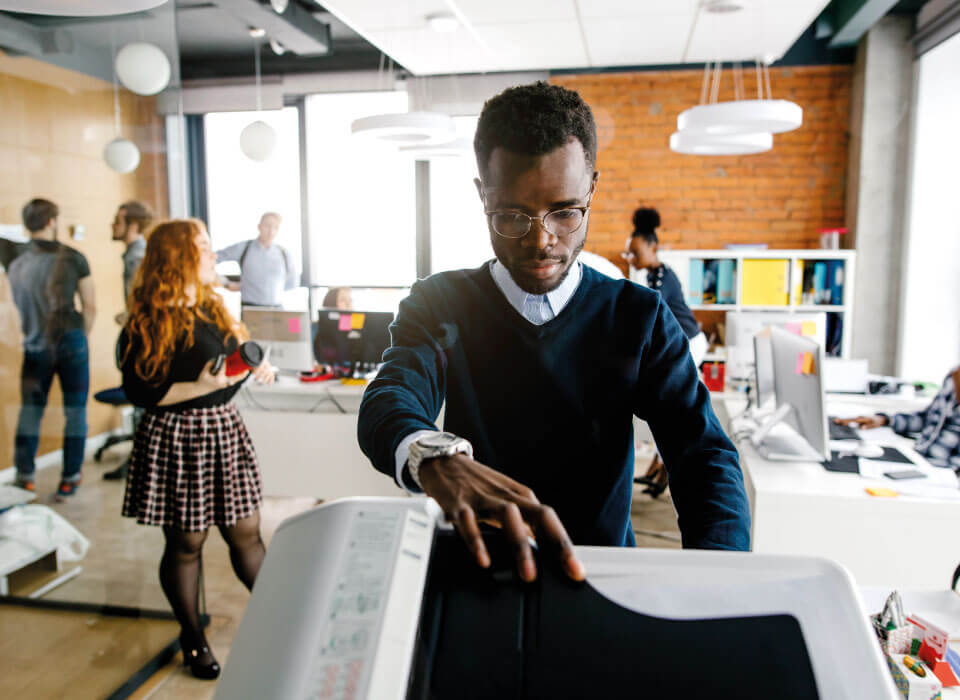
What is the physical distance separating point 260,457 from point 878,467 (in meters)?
2.72

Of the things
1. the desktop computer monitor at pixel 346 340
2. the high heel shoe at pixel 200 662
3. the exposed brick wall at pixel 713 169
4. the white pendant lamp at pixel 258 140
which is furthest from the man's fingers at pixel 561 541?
the white pendant lamp at pixel 258 140

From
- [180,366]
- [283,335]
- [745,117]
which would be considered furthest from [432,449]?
[283,335]

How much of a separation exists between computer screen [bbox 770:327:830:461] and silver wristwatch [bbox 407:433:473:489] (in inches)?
78.3

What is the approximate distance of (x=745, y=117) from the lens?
10.2 feet

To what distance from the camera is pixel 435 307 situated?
1.00 m

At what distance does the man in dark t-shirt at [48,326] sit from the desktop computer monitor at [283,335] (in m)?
1.35

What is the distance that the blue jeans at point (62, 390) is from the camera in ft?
7.42

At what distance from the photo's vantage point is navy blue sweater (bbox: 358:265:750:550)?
0.94 metres

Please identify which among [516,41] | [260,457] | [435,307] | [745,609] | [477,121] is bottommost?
[260,457]

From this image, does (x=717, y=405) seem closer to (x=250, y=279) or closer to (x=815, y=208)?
(x=815, y=208)

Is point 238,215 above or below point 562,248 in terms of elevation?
above

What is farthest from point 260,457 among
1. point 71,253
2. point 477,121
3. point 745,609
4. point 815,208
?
point 815,208

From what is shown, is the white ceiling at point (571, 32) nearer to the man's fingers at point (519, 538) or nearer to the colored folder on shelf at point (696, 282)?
the colored folder on shelf at point (696, 282)

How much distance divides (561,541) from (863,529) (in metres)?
2.07
